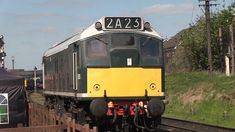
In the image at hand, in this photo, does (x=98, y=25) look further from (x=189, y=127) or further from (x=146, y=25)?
(x=189, y=127)

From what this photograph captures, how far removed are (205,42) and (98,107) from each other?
116ft

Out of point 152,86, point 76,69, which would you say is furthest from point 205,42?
point 76,69

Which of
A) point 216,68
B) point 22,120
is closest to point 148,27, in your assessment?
point 22,120

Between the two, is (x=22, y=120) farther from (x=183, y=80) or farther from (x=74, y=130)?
(x=183, y=80)

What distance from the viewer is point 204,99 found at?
29484mm

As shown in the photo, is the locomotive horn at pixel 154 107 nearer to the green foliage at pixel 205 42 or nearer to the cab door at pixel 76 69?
the cab door at pixel 76 69

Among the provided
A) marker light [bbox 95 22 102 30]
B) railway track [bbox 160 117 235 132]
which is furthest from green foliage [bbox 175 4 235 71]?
marker light [bbox 95 22 102 30]

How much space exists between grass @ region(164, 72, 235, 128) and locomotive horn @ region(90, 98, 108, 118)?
27.3 feet

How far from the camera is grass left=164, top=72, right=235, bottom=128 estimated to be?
25.3 meters

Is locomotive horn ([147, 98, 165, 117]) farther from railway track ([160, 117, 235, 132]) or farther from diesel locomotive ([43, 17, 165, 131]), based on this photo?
railway track ([160, 117, 235, 132])

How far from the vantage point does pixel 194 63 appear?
5053 centimetres

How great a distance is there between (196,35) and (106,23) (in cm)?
3529

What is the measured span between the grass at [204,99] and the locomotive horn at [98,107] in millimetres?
8319

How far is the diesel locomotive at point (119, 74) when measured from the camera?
50.4 feet
